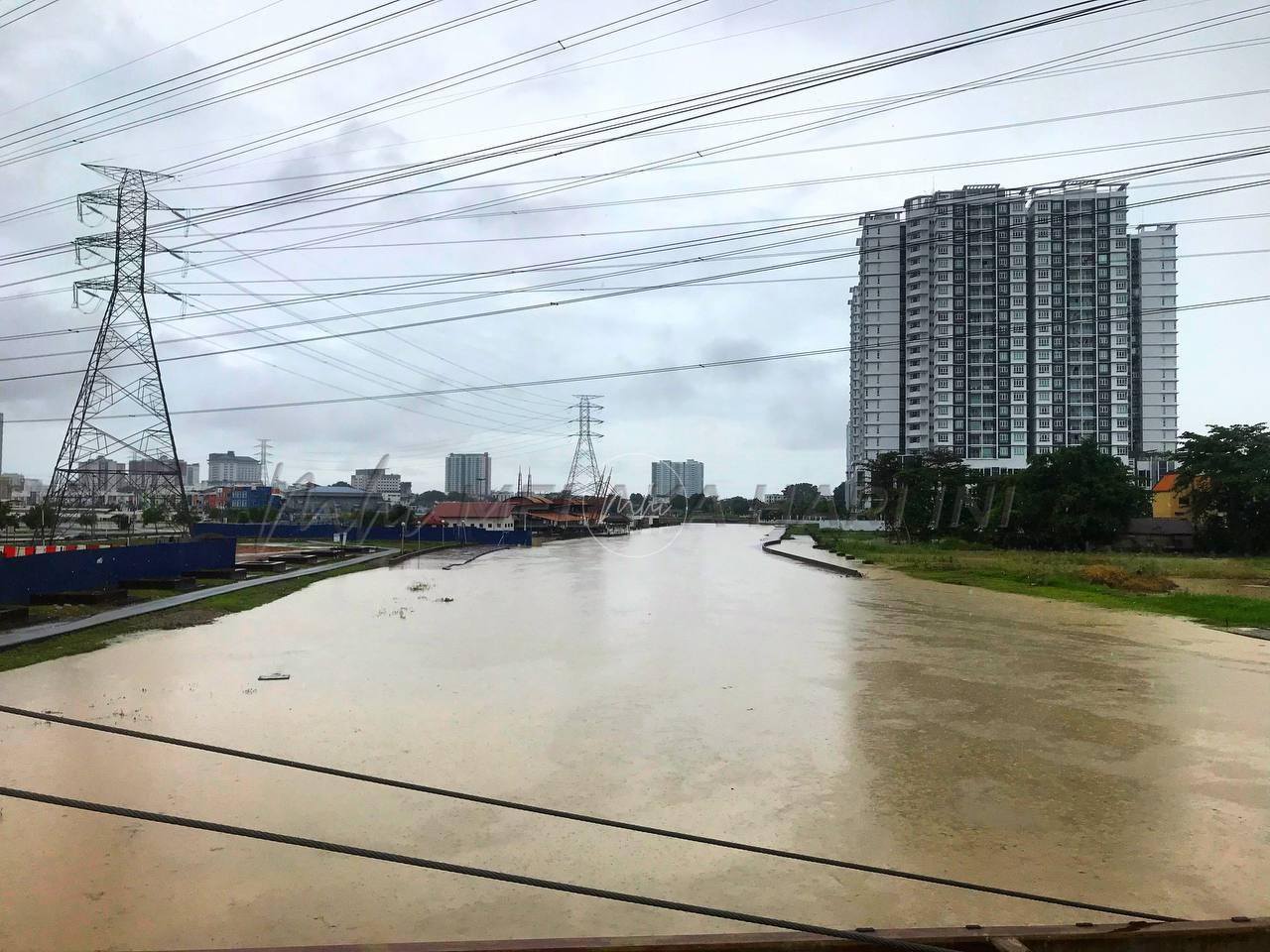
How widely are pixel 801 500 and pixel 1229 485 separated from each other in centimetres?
9779

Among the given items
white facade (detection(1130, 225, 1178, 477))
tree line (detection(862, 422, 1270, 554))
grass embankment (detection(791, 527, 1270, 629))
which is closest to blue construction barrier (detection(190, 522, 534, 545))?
grass embankment (detection(791, 527, 1270, 629))

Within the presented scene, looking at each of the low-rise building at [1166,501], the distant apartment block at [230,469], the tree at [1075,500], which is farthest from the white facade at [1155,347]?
the distant apartment block at [230,469]

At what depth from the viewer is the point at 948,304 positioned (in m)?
82.0

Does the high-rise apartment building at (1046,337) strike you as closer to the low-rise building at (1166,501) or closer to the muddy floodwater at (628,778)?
the low-rise building at (1166,501)

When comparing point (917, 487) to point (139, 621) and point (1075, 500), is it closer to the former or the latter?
point (1075, 500)

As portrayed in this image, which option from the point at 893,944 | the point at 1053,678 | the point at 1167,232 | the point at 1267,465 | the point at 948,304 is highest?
the point at 1167,232

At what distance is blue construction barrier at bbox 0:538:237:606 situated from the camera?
15344 millimetres

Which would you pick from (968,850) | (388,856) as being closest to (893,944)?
(388,856)

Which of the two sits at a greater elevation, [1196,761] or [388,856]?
[388,856]

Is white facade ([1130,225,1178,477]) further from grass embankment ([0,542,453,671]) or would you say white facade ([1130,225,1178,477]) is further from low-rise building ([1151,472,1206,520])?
grass embankment ([0,542,453,671])

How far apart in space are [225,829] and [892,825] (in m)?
4.25

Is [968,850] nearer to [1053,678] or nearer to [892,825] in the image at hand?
[892,825]

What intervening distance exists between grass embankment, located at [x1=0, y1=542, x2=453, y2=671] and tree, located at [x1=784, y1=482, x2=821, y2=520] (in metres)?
120

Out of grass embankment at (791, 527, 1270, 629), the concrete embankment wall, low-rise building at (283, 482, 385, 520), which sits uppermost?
low-rise building at (283, 482, 385, 520)
